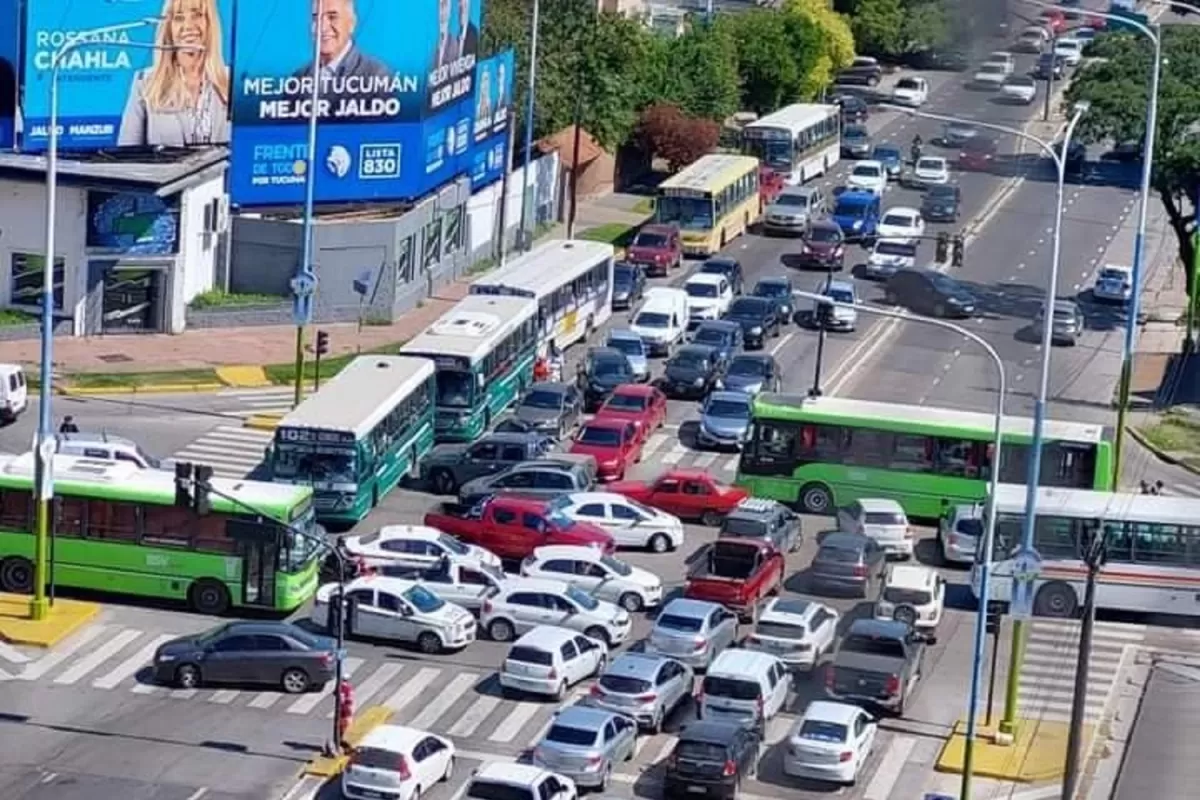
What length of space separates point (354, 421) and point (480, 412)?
23.7 ft

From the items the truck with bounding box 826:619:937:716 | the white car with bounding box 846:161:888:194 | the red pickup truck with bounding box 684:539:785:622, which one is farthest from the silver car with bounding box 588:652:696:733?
the white car with bounding box 846:161:888:194

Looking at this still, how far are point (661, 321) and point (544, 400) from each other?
9.70m

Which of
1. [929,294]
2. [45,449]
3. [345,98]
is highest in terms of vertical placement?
[345,98]

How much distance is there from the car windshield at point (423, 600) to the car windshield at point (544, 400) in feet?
43.9

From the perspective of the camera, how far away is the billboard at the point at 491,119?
7806 centimetres

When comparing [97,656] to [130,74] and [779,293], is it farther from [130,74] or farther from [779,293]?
[779,293]

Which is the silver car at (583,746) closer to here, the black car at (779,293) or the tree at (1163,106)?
the black car at (779,293)

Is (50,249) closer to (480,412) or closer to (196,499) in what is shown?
(196,499)

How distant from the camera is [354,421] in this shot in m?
52.9

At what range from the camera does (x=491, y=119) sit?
79.6 m

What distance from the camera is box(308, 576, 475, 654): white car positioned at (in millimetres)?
46531

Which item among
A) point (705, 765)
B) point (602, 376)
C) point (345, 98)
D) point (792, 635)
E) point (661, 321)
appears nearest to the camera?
point (705, 765)

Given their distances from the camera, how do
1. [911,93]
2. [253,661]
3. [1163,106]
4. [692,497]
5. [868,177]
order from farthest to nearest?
[911,93]
[868,177]
[1163,106]
[692,497]
[253,661]

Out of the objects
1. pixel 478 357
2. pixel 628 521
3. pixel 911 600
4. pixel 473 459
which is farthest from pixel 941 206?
pixel 911 600
